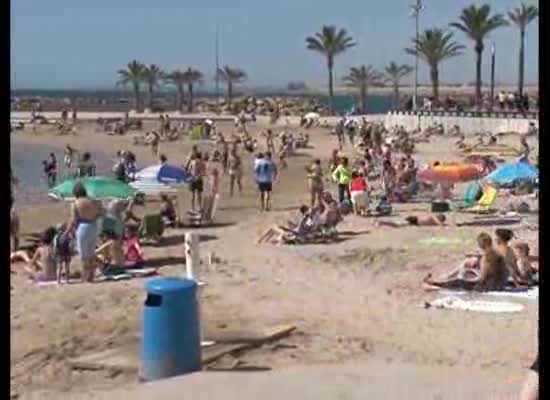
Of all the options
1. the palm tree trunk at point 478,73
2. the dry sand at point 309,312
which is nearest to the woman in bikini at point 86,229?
the dry sand at point 309,312

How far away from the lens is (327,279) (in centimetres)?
1129

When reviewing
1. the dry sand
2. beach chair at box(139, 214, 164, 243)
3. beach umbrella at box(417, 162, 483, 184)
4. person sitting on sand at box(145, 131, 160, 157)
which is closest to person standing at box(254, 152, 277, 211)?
beach umbrella at box(417, 162, 483, 184)

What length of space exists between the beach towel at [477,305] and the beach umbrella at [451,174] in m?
8.34

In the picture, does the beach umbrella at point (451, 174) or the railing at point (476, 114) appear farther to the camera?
the railing at point (476, 114)

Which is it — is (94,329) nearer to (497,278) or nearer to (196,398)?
(196,398)

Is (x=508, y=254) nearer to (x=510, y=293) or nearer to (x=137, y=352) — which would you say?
(x=510, y=293)

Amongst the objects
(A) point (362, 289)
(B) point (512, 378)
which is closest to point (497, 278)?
(A) point (362, 289)

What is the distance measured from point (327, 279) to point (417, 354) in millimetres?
3641

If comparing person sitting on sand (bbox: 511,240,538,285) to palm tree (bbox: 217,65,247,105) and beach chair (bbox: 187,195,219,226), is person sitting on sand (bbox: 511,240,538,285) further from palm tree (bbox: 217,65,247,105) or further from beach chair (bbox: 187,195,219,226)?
palm tree (bbox: 217,65,247,105)

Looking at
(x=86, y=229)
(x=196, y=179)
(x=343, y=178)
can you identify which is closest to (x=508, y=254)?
(x=86, y=229)

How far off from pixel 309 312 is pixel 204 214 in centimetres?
786

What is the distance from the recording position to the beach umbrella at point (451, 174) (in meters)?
17.8

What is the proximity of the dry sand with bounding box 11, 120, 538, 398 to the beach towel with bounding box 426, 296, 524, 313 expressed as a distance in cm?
15

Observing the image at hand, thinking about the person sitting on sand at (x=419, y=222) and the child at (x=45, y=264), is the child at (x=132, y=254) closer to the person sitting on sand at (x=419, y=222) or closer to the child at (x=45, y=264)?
the child at (x=45, y=264)
